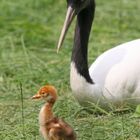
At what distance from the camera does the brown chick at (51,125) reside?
17.7 ft

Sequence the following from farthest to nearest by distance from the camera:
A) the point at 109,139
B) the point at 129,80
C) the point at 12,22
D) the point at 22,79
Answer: the point at 12,22
the point at 22,79
the point at 129,80
the point at 109,139

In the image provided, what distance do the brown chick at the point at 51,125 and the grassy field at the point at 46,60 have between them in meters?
0.46

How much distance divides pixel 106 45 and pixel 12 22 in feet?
4.11

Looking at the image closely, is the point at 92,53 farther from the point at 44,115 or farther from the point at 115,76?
the point at 44,115

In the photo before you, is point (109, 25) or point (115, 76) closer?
point (115, 76)

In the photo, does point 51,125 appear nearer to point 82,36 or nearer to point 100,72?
point 100,72

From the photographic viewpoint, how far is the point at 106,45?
8711mm

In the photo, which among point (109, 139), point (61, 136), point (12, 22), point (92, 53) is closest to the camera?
point (61, 136)

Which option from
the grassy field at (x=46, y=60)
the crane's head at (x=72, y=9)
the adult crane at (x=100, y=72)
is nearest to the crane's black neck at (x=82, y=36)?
the adult crane at (x=100, y=72)

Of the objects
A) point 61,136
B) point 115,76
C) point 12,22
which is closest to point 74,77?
point 115,76

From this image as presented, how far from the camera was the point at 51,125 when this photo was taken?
546 centimetres

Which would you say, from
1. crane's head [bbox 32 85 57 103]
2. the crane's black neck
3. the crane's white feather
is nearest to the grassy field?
the crane's white feather

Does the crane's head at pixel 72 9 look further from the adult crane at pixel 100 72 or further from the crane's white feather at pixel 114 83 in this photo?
the crane's white feather at pixel 114 83

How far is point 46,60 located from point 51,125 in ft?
9.42
